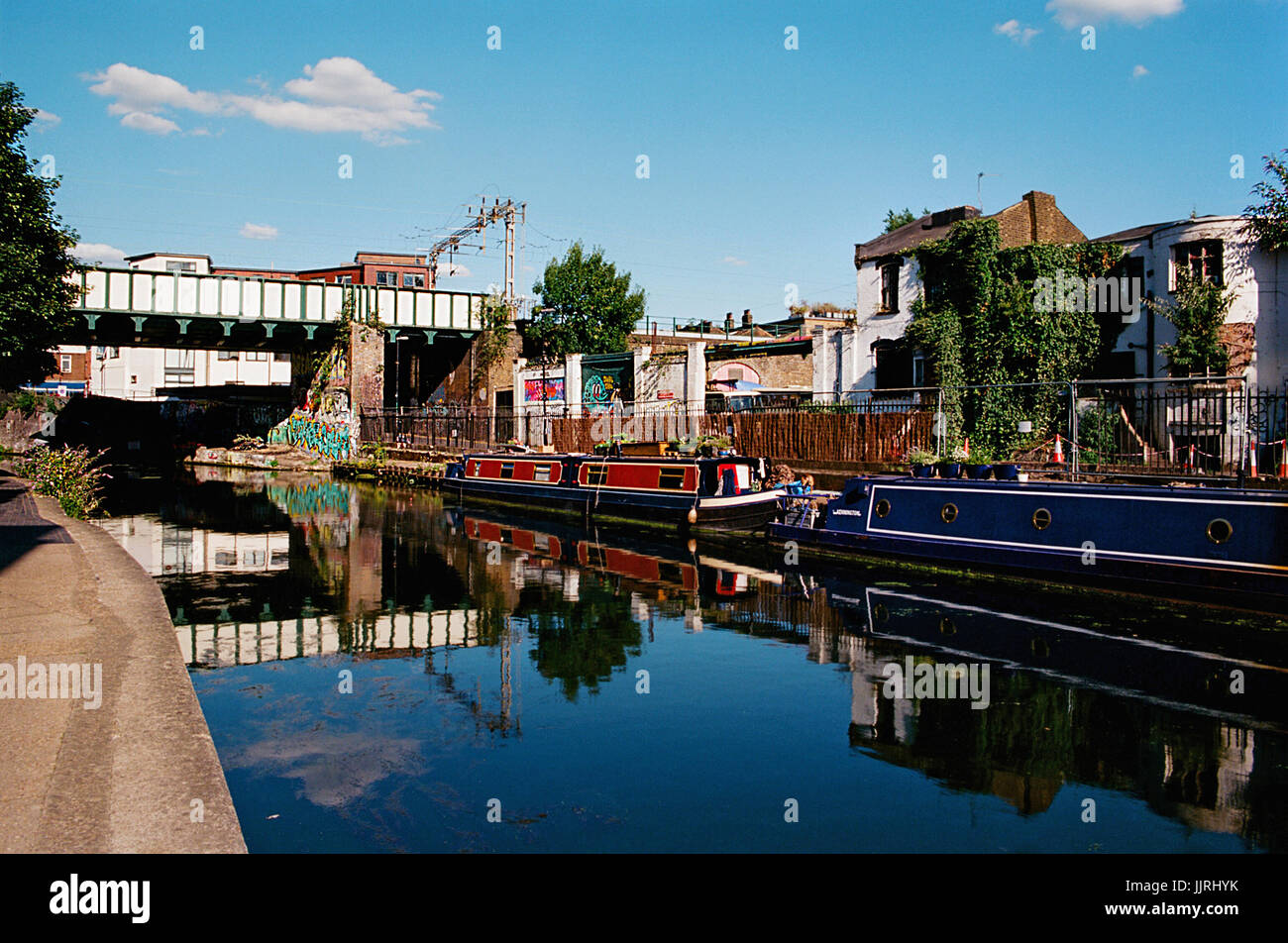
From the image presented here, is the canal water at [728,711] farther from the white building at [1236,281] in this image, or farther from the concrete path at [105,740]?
the white building at [1236,281]

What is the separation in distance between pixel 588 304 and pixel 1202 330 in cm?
3470

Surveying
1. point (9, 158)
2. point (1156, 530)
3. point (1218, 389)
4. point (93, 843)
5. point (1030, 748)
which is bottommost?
point (1030, 748)

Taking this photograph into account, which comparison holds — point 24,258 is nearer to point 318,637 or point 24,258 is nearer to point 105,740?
point 318,637

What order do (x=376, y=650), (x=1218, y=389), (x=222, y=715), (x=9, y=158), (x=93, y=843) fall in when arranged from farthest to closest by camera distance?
(x=1218, y=389) < (x=9, y=158) < (x=376, y=650) < (x=222, y=715) < (x=93, y=843)

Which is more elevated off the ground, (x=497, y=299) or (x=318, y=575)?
(x=497, y=299)

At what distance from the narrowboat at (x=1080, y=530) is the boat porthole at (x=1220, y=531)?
0.01 meters

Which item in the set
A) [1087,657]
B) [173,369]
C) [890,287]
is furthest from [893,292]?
[173,369]

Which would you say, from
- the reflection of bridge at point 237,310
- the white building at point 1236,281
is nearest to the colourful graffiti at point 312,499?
the reflection of bridge at point 237,310

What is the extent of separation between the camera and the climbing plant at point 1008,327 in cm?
2664

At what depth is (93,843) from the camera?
4.79 m
